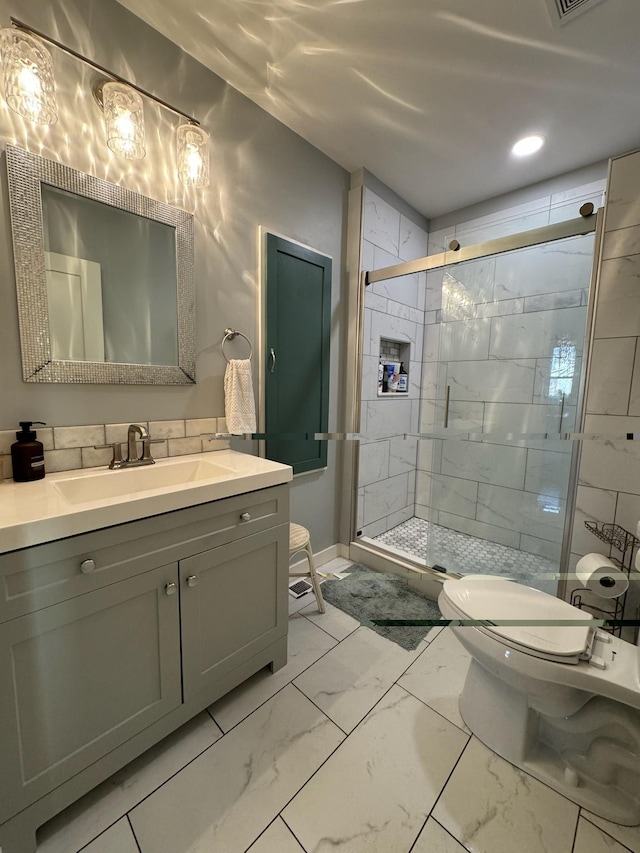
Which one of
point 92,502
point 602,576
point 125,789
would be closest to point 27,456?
point 92,502

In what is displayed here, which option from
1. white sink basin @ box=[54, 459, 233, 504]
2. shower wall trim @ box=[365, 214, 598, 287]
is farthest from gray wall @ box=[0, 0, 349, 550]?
shower wall trim @ box=[365, 214, 598, 287]

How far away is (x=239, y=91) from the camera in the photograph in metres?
1.56

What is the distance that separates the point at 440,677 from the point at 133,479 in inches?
58.4

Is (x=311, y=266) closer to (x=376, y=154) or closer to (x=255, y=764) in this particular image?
(x=376, y=154)

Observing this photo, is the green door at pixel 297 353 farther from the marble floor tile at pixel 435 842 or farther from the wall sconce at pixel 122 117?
the marble floor tile at pixel 435 842

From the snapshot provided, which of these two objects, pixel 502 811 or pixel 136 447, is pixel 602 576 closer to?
pixel 502 811

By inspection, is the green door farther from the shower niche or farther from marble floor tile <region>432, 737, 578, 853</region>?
marble floor tile <region>432, 737, 578, 853</region>

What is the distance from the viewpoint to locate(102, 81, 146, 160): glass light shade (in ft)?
3.81

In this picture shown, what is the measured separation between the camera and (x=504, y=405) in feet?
8.07

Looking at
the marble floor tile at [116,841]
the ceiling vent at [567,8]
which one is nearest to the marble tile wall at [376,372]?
the ceiling vent at [567,8]

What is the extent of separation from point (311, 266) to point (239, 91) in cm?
80

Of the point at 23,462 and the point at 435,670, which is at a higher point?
the point at 23,462

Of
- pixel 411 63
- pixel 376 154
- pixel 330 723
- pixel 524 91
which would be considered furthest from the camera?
pixel 376 154

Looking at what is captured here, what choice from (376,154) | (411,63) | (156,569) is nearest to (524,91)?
(411,63)
